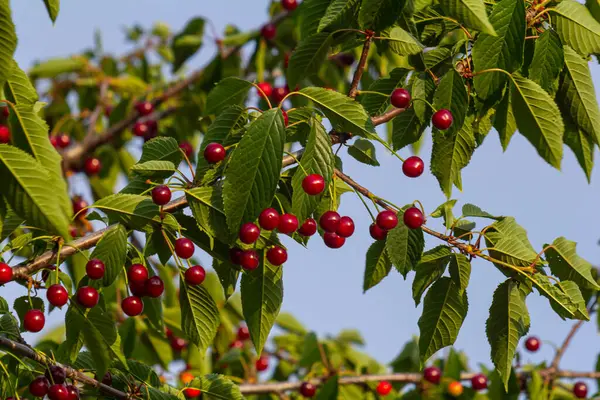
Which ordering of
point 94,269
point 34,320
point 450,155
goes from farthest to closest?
point 450,155, point 34,320, point 94,269

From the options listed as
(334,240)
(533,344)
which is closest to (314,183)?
(334,240)

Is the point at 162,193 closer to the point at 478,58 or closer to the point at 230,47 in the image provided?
the point at 478,58

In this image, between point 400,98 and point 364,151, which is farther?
point 364,151

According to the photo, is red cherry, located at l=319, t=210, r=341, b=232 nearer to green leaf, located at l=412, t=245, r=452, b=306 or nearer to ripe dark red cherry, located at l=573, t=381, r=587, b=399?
green leaf, located at l=412, t=245, r=452, b=306

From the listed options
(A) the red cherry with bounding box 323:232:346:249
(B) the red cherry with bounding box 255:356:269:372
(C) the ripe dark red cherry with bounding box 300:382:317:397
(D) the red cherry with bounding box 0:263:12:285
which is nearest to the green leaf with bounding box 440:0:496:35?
(A) the red cherry with bounding box 323:232:346:249

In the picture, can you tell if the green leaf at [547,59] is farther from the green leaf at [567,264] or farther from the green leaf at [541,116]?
the green leaf at [567,264]

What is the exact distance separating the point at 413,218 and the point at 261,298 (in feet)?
1.56

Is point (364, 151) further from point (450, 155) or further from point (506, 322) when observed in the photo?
point (506, 322)

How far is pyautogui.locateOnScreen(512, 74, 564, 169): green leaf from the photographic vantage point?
7.96 feet

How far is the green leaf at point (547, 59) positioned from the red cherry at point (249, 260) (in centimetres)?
91

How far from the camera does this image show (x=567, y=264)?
8.40 ft

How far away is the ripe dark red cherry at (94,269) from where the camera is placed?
2176 millimetres

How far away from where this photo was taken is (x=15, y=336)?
2367 mm

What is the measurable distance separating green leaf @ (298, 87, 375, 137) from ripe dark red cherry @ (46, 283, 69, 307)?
0.79 metres
